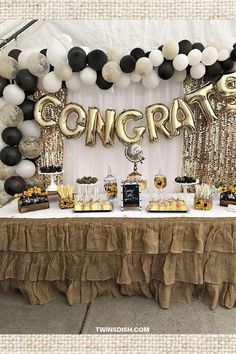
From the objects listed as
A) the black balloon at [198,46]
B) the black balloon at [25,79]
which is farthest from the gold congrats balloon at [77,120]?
the black balloon at [198,46]

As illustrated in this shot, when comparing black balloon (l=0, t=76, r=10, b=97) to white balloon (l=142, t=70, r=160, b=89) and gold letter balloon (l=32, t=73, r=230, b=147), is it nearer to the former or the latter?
gold letter balloon (l=32, t=73, r=230, b=147)

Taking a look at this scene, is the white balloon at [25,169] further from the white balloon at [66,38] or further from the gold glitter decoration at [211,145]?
the gold glitter decoration at [211,145]

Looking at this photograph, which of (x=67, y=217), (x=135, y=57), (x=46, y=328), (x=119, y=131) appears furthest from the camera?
(x=119, y=131)

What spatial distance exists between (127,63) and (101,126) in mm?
583

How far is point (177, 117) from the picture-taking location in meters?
2.79

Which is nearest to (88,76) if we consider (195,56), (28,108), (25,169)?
(28,108)

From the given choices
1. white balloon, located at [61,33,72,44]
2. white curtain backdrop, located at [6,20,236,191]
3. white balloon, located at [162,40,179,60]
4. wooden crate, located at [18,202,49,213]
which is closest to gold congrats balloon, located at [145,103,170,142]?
white curtain backdrop, located at [6,20,236,191]

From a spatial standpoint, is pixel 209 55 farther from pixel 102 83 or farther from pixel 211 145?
pixel 102 83

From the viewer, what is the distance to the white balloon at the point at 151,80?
8.76ft

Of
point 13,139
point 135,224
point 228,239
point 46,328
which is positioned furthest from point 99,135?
point 46,328

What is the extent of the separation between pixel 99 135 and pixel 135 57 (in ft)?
2.38

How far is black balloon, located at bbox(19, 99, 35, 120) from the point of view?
2.79 metres

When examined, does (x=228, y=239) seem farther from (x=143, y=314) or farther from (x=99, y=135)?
(x=99, y=135)

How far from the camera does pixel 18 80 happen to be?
266 centimetres
